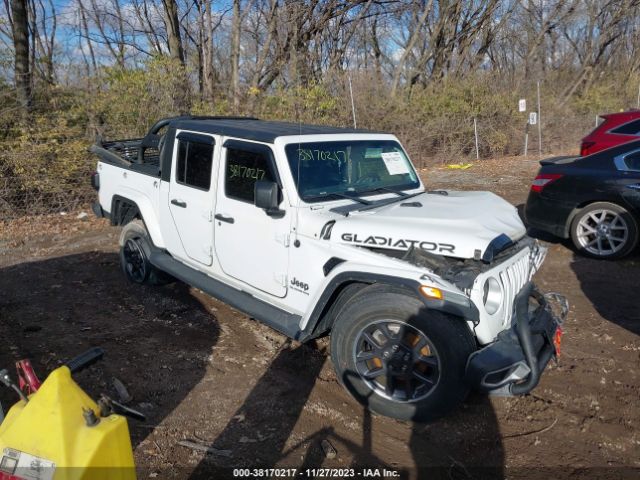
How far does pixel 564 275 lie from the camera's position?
5961 millimetres

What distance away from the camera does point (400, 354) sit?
3217 mm

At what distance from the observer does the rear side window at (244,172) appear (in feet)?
13.1

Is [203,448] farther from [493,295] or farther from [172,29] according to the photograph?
[172,29]

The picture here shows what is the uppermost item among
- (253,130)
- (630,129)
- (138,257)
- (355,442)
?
(630,129)

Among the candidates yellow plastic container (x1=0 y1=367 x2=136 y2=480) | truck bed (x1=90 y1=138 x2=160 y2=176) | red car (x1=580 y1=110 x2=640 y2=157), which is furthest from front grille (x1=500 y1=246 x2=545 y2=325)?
red car (x1=580 y1=110 x2=640 y2=157)

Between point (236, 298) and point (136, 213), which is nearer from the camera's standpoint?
point (236, 298)

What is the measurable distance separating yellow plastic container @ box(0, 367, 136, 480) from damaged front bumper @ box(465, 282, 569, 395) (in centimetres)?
194

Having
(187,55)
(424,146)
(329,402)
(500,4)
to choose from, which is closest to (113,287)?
(329,402)

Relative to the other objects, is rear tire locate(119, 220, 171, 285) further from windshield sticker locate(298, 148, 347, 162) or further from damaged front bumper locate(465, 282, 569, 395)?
damaged front bumper locate(465, 282, 569, 395)

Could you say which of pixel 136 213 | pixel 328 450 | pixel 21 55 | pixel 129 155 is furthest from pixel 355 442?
pixel 21 55

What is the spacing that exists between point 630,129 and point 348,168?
7.00 m

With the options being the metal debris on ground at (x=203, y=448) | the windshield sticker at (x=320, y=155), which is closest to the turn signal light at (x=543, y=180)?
the windshield sticker at (x=320, y=155)

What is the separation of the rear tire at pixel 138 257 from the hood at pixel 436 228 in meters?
2.84

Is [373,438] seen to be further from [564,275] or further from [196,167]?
[564,275]
